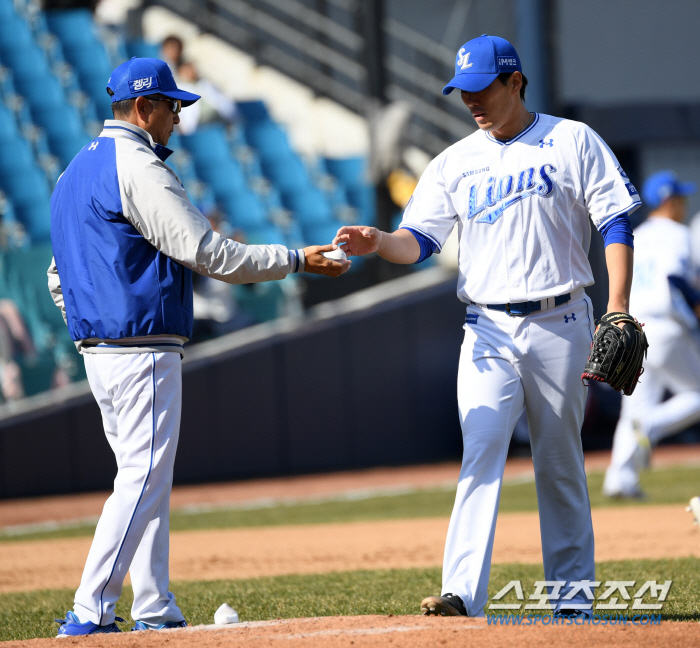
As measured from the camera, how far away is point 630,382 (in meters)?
3.37

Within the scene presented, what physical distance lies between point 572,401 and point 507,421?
0.23m

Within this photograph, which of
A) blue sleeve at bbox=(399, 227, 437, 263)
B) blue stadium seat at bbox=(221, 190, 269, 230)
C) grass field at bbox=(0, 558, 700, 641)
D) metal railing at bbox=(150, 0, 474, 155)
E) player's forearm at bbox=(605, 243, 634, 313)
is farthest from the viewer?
metal railing at bbox=(150, 0, 474, 155)

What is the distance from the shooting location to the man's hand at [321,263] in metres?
3.57

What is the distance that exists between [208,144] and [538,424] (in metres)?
10.0

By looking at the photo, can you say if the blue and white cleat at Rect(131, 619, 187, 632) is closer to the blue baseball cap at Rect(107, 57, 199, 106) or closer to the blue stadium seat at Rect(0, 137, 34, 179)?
the blue baseball cap at Rect(107, 57, 199, 106)

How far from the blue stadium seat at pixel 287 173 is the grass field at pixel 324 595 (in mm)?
8482

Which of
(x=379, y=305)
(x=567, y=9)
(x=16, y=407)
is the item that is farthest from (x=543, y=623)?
(x=567, y=9)

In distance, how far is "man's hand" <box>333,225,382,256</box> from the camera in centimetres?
362

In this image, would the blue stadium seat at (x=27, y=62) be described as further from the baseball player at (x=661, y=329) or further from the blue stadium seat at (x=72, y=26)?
the baseball player at (x=661, y=329)

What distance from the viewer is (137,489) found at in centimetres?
338

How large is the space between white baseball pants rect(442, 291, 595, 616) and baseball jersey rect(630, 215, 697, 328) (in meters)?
4.04

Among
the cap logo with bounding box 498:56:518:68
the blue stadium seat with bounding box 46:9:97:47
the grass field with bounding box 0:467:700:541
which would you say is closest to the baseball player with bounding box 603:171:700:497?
the grass field with bounding box 0:467:700:541

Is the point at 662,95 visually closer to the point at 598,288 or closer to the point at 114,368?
the point at 598,288

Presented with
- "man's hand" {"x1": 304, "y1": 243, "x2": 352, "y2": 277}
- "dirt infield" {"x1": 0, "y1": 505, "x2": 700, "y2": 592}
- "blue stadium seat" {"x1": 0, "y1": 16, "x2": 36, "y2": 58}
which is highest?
"blue stadium seat" {"x1": 0, "y1": 16, "x2": 36, "y2": 58}
